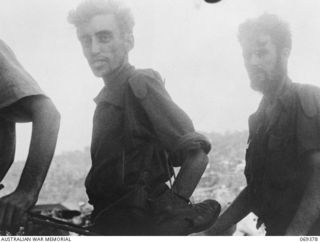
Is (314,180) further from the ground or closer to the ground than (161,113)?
closer to the ground

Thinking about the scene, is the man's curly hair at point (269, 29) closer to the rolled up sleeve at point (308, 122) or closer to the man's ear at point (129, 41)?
the rolled up sleeve at point (308, 122)

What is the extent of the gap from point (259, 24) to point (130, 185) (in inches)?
23.3

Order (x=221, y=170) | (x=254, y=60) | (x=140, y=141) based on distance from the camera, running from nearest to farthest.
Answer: (x=140, y=141) → (x=254, y=60) → (x=221, y=170)

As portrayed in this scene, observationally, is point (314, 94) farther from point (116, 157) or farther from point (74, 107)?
point (74, 107)

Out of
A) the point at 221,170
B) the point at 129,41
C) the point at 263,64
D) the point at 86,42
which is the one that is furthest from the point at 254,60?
the point at 221,170

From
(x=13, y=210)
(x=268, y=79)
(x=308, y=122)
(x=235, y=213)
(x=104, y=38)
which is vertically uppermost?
(x=104, y=38)

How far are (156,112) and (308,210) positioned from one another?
1.41ft

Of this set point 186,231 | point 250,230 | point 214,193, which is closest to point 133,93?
point 186,231

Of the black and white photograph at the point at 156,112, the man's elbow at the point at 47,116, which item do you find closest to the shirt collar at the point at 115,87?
the black and white photograph at the point at 156,112

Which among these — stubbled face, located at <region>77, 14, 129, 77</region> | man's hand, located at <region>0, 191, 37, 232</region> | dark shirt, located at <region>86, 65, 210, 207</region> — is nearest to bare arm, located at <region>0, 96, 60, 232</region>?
man's hand, located at <region>0, 191, 37, 232</region>

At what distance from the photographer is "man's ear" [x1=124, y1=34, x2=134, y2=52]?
1292 mm

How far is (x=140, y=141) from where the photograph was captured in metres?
1.13

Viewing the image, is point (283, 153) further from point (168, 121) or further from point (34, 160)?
point (34, 160)

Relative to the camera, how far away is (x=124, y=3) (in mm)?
1346
